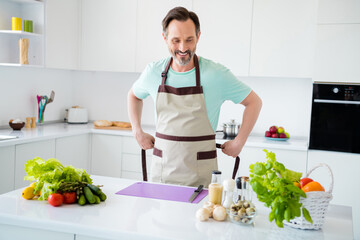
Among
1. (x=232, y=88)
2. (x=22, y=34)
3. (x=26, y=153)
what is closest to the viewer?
(x=232, y=88)

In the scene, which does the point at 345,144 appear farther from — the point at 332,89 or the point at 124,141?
the point at 124,141

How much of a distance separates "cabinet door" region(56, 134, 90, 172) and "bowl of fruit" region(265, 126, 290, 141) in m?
1.79

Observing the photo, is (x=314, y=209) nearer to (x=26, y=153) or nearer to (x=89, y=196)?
(x=89, y=196)

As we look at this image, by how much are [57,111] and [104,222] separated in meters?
3.28

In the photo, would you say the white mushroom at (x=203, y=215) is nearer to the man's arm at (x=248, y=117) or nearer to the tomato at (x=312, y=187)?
the tomato at (x=312, y=187)

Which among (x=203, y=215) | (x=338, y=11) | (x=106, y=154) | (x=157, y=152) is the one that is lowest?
(x=106, y=154)

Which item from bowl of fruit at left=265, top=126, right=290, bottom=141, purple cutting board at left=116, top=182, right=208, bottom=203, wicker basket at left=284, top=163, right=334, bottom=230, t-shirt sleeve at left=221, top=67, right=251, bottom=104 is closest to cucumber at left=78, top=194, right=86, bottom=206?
purple cutting board at left=116, top=182, right=208, bottom=203

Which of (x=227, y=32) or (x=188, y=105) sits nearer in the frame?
(x=188, y=105)

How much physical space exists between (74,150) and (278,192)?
111 inches

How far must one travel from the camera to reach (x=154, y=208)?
1.63 m

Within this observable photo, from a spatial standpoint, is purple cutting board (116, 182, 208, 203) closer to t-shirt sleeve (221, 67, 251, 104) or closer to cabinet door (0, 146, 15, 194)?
t-shirt sleeve (221, 67, 251, 104)

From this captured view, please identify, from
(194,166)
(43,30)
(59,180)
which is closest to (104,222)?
(59,180)

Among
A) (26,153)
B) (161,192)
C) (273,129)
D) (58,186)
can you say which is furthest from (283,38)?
(58,186)

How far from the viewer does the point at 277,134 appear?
12.2 ft
